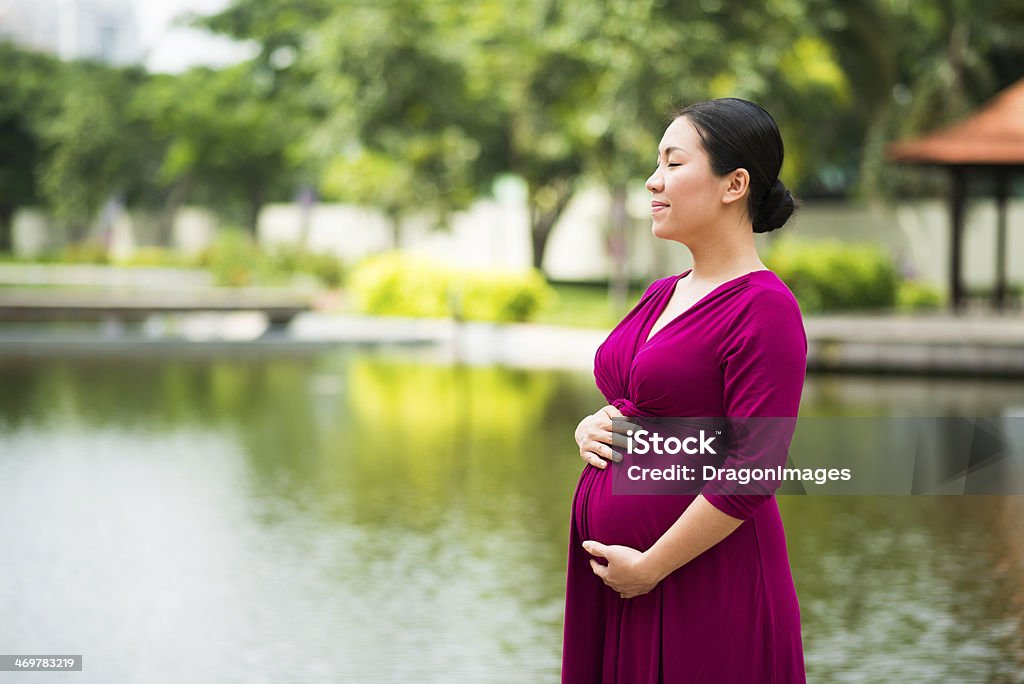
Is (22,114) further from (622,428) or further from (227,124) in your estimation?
(622,428)

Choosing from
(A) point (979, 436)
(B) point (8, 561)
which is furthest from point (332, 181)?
(A) point (979, 436)

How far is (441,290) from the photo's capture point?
30109 millimetres

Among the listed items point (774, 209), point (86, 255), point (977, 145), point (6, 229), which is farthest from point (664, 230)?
point (6, 229)

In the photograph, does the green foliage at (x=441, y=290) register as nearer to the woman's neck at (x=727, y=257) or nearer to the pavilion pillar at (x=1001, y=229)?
the pavilion pillar at (x=1001, y=229)

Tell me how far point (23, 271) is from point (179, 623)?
158 ft

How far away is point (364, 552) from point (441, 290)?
2146cm

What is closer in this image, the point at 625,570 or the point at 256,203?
the point at 625,570

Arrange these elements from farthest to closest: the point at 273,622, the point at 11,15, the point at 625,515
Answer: the point at 11,15 → the point at 273,622 → the point at 625,515

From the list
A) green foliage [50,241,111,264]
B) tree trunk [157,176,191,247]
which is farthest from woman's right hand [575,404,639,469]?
tree trunk [157,176,191,247]

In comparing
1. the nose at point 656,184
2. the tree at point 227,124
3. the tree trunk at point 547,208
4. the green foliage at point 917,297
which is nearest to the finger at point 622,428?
the nose at point 656,184

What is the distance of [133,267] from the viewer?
53.2 m

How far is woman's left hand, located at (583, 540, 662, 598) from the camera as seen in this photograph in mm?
2803

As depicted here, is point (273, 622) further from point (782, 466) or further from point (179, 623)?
point (782, 466)

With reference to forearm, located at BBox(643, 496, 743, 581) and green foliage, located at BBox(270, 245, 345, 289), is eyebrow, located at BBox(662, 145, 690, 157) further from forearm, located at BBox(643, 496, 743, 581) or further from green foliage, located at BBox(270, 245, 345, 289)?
green foliage, located at BBox(270, 245, 345, 289)
